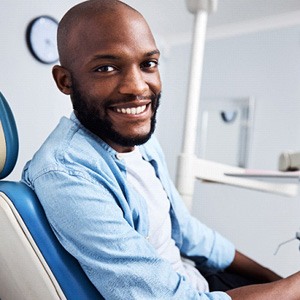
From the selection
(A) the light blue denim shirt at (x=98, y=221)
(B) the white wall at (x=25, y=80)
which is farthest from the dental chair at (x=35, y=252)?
(B) the white wall at (x=25, y=80)

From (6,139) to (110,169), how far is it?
0.75 feet

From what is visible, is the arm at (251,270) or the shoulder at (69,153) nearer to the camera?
the shoulder at (69,153)

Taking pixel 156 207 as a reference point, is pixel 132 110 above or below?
above

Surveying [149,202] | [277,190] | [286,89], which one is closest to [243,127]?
[286,89]

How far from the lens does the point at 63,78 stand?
829 millimetres

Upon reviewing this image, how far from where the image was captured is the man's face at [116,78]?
75cm

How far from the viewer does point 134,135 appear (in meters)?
0.81

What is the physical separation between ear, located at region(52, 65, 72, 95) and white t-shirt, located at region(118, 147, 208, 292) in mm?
195

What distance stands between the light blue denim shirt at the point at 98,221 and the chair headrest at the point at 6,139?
53 mm

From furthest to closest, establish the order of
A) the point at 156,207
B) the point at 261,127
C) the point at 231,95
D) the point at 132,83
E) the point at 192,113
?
the point at 231,95, the point at 261,127, the point at 192,113, the point at 156,207, the point at 132,83

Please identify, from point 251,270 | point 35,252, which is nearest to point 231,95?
point 251,270

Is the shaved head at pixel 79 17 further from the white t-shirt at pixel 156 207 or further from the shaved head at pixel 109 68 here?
the white t-shirt at pixel 156 207

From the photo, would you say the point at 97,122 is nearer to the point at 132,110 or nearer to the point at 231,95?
the point at 132,110

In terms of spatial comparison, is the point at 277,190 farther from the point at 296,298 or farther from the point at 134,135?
the point at 134,135
